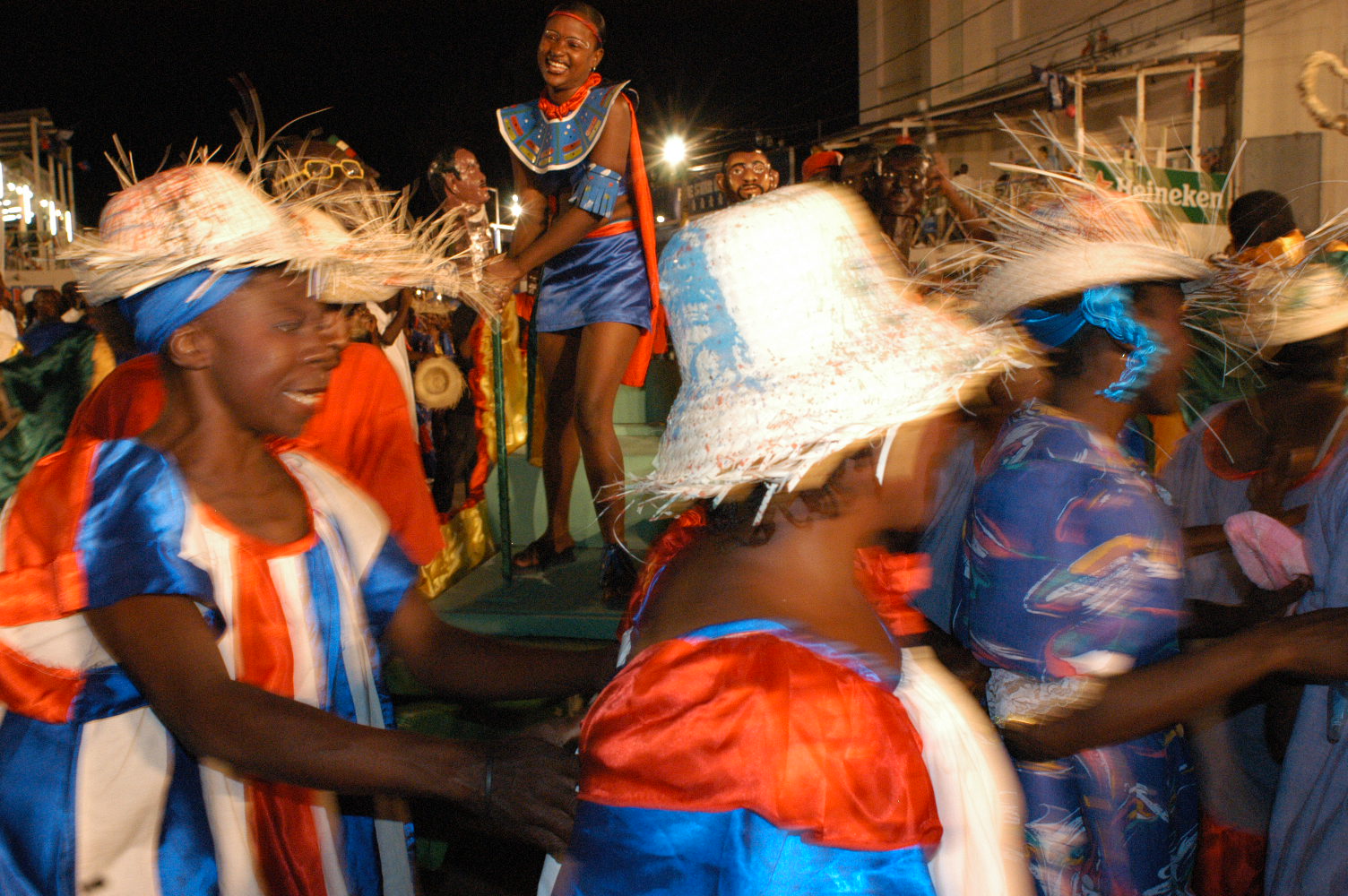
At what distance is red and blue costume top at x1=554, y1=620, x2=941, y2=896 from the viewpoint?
1.03 metres

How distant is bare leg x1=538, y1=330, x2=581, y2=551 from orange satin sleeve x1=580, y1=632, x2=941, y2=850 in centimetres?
278

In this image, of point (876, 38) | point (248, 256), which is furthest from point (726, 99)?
point (248, 256)

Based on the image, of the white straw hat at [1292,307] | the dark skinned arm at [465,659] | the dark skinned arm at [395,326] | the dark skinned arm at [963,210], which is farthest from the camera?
the dark skinned arm at [395,326]

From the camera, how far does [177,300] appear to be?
1689 millimetres

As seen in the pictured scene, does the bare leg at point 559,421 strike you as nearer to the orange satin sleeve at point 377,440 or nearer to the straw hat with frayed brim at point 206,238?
the orange satin sleeve at point 377,440

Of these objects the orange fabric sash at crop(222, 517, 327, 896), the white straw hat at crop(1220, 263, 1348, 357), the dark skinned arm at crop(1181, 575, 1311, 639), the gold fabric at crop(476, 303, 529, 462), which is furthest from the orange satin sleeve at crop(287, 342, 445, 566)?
the white straw hat at crop(1220, 263, 1348, 357)

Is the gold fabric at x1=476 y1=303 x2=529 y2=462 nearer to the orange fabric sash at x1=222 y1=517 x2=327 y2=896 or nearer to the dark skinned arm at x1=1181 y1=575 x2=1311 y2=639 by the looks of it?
the orange fabric sash at x1=222 y1=517 x2=327 y2=896

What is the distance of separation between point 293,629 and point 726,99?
35.1 meters

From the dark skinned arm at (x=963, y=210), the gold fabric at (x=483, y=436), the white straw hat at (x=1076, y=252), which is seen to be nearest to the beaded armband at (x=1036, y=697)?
the white straw hat at (x=1076, y=252)

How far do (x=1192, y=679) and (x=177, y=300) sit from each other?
206cm

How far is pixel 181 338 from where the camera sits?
1.71m

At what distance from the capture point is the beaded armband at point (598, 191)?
3586 mm

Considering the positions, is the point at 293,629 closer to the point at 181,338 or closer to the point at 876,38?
the point at 181,338

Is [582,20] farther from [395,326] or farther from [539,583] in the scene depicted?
[539,583]
